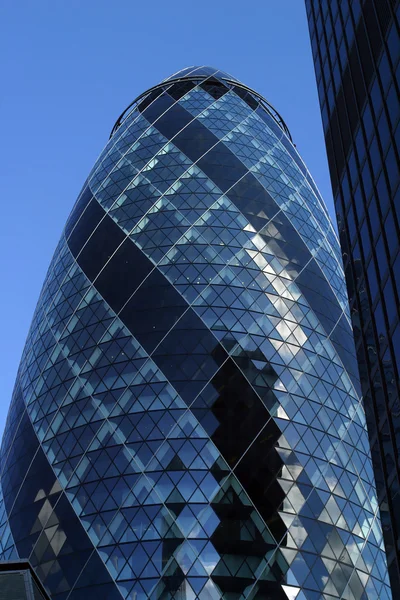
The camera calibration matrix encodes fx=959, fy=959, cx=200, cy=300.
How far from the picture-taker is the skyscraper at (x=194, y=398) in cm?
3353

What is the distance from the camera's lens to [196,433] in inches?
1396

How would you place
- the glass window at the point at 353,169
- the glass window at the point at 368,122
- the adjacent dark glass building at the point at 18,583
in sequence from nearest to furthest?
1. the adjacent dark glass building at the point at 18,583
2. the glass window at the point at 368,122
3. the glass window at the point at 353,169

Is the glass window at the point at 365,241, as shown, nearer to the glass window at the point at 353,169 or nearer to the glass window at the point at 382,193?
the glass window at the point at 382,193

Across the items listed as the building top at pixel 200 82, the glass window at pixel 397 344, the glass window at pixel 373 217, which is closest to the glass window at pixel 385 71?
the glass window at pixel 373 217

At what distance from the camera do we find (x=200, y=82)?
5238cm

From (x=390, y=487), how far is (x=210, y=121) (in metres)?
29.4

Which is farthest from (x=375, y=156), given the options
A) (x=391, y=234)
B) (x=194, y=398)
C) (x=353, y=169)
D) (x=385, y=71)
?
(x=194, y=398)

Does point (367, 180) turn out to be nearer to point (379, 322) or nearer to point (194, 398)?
point (379, 322)

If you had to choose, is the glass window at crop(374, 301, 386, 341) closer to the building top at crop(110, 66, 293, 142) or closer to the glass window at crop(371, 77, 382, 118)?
the glass window at crop(371, 77, 382, 118)

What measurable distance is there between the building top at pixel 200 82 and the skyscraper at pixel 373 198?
2375 cm

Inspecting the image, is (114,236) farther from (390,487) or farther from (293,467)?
(390,487)

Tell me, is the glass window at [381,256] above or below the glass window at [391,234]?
below

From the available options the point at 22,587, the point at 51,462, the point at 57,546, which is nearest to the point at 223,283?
the point at 51,462

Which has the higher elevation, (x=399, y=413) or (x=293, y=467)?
(x=399, y=413)
